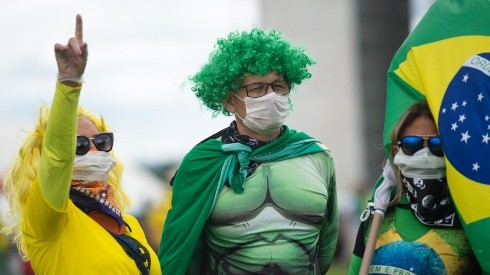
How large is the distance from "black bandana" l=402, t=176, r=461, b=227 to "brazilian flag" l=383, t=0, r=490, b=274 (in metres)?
0.11

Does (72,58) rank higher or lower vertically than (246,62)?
higher

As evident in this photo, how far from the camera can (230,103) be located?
7.17m

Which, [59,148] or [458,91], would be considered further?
[458,91]

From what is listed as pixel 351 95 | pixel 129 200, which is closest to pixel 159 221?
pixel 129 200

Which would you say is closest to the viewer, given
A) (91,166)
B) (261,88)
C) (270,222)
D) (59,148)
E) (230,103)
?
(59,148)

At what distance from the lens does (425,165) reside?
21.4 feet

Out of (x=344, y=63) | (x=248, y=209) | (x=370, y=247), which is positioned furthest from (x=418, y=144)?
(x=344, y=63)

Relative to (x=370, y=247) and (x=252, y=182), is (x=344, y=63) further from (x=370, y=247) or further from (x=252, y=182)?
(x=370, y=247)

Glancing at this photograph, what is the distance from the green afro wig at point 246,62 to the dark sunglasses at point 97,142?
0.68m

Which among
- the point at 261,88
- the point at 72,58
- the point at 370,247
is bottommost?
the point at 370,247

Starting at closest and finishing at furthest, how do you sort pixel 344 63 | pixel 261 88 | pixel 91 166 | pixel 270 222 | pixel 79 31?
pixel 79 31 < pixel 91 166 < pixel 270 222 < pixel 261 88 < pixel 344 63

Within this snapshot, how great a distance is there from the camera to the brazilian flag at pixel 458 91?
6430 mm

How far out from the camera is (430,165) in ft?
21.4

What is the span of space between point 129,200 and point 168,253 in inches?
16.0
